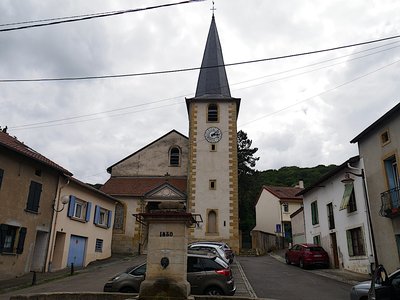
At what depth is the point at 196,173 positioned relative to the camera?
3241 cm

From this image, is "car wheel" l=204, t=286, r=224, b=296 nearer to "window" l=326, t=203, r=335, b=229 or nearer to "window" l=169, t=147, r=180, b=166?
"window" l=326, t=203, r=335, b=229

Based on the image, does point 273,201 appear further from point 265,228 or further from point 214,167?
point 214,167

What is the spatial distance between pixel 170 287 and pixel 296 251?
16104 mm

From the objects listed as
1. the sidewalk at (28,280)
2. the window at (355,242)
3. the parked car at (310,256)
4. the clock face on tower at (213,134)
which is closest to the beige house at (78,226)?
the sidewalk at (28,280)

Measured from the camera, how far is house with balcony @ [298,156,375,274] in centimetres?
1809

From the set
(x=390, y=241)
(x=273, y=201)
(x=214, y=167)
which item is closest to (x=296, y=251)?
(x=390, y=241)

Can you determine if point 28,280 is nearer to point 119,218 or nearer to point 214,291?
point 214,291

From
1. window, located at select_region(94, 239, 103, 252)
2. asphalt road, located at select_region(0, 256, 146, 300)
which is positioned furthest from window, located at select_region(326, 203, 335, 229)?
window, located at select_region(94, 239, 103, 252)

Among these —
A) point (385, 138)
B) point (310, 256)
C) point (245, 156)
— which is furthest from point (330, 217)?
point (245, 156)

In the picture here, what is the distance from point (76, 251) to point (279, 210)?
90.5 feet

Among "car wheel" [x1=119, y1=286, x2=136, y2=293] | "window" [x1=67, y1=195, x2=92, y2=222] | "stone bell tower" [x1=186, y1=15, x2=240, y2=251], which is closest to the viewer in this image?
"car wheel" [x1=119, y1=286, x2=136, y2=293]

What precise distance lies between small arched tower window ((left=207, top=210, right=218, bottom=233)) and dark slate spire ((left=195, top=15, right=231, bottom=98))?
1131cm

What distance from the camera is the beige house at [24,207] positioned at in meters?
16.5

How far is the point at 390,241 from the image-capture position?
15.9 metres
